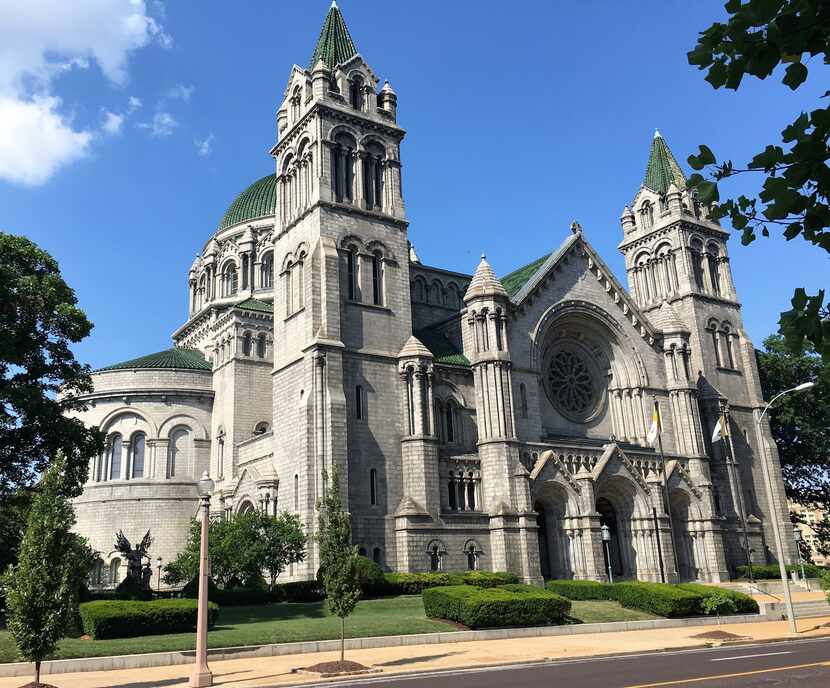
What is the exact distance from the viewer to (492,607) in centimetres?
2816

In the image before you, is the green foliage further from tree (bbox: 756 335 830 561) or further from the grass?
tree (bbox: 756 335 830 561)

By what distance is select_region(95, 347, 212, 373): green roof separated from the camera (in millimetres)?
59625

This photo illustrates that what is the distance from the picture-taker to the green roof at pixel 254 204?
253ft

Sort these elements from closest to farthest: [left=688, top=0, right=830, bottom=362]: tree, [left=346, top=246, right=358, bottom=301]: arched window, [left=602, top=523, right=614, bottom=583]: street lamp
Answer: [left=688, top=0, right=830, bottom=362]: tree, [left=602, top=523, right=614, bottom=583]: street lamp, [left=346, top=246, right=358, bottom=301]: arched window

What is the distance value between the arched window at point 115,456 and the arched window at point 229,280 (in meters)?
19.5

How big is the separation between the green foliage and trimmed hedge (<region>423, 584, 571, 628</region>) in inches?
400

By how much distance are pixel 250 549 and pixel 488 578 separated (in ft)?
39.1

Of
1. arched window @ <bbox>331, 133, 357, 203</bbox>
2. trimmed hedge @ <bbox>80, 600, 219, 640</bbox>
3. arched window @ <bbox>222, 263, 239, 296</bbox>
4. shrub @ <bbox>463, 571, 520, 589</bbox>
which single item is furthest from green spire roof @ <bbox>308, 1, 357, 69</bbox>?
trimmed hedge @ <bbox>80, 600, 219, 640</bbox>

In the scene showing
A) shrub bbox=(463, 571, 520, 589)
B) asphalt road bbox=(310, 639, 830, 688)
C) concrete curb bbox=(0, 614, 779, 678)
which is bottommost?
asphalt road bbox=(310, 639, 830, 688)

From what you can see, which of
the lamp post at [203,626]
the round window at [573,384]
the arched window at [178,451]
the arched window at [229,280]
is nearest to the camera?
the lamp post at [203,626]

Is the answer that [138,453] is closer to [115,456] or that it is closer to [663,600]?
[115,456]

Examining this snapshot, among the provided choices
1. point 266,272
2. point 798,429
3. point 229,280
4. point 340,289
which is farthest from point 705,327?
point 229,280

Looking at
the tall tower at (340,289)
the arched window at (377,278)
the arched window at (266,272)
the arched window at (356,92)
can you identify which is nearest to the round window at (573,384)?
the tall tower at (340,289)

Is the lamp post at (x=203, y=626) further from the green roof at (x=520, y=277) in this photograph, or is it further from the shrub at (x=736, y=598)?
the green roof at (x=520, y=277)
